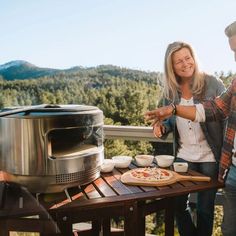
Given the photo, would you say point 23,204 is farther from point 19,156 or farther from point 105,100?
point 105,100

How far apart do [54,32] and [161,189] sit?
35.4m

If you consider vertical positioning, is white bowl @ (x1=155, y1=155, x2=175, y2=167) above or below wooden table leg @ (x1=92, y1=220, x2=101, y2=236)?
above

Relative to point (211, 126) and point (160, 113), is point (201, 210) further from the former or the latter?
point (160, 113)

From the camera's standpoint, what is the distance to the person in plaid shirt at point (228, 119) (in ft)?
6.53

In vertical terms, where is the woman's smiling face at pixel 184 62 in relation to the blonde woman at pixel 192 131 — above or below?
above

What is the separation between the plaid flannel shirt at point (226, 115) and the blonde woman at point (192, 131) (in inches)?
12.2

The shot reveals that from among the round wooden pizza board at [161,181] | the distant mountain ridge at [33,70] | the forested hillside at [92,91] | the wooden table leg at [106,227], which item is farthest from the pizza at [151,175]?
the distant mountain ridge at [33,70]

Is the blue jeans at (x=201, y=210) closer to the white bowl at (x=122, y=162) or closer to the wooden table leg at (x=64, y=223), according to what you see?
the white bowl at (x=122, y=162)

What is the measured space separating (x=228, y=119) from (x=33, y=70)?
9.86m

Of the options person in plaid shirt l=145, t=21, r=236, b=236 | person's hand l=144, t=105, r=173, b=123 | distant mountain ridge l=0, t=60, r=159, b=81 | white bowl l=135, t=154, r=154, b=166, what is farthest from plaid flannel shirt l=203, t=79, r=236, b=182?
distant mountain ridge l=0, t=60, r=159, b=81

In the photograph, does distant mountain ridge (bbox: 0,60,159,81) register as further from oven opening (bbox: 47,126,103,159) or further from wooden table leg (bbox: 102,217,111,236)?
oven opening (bbox: 47,126,103,159)

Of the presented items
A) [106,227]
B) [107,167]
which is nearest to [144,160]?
[107,167]

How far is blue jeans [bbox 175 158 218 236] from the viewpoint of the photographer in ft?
8.30

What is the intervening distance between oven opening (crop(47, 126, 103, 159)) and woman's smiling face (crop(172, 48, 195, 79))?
0.90 m
